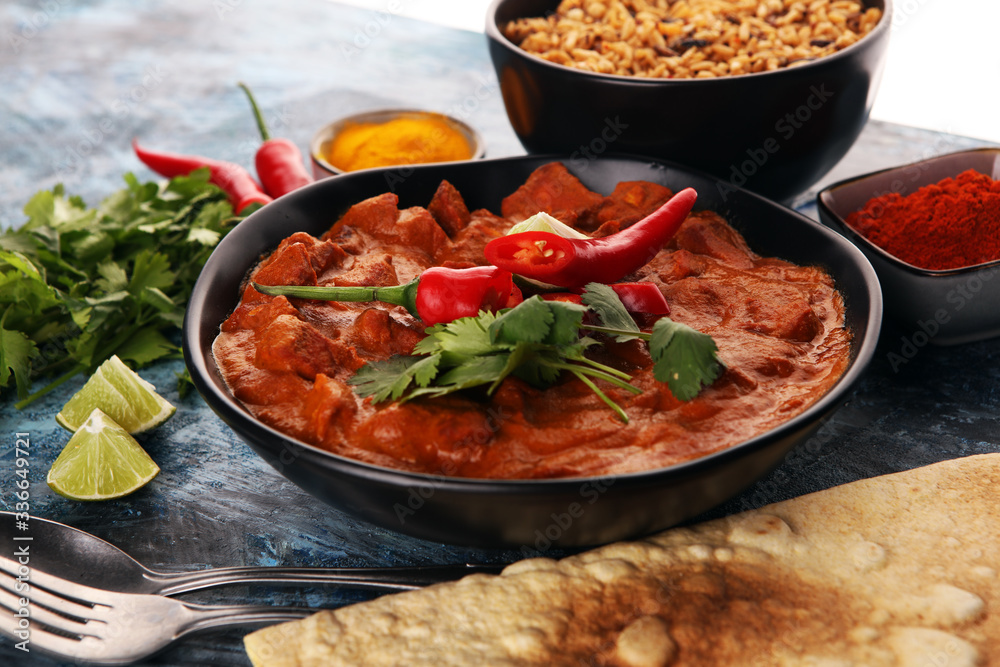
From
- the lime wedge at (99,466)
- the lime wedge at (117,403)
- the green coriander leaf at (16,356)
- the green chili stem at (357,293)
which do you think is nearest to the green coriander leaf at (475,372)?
the green chili stem at (357,293)

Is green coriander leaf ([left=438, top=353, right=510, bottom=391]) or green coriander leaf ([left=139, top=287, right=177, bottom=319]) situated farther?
green coriander leaf ([left=139, top=287, right=177, bottom=319])

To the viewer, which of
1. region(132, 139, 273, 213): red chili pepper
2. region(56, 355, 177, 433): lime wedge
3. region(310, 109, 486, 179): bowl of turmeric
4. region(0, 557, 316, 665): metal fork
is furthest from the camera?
region(132, 139, 273, 213): red chili pepper

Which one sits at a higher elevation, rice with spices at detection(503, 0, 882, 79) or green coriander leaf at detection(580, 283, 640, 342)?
rice with spices at detection(503, 0, 882, 79)

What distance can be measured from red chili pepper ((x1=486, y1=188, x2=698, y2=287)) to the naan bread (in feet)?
2.44

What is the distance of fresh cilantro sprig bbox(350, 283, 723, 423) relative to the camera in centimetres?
202

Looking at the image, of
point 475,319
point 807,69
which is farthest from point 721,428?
point 807,69

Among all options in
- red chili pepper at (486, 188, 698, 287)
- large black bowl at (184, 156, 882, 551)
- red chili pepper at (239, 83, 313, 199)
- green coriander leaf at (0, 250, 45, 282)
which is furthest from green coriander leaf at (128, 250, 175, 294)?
red chili pepper at (486, 188, 698, 287)

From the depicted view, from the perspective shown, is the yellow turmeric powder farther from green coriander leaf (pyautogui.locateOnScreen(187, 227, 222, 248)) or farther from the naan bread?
the naan bread

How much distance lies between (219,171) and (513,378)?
264 cm

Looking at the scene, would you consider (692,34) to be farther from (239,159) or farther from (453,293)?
(239,159)

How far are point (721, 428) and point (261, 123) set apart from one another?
10.4ft

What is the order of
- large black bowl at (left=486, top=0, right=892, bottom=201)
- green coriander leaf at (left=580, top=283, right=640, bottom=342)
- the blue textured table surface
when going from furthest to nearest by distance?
large black bowl at (left=486, top=0, right=892, bottom=201) < the blue textured table surface < green coriander leaf at (left=580, top=283, right=640, bottom=342)

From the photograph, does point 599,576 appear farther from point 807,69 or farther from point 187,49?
point 187,49

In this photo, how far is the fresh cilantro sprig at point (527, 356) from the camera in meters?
2.02
